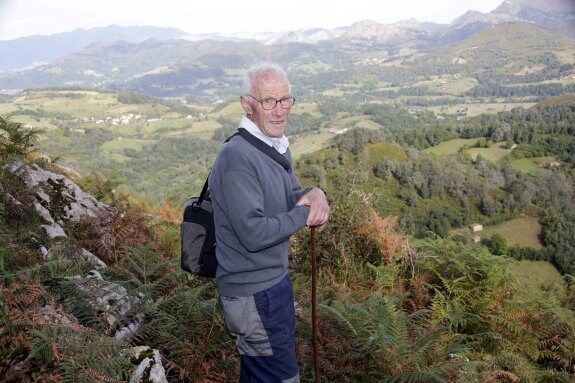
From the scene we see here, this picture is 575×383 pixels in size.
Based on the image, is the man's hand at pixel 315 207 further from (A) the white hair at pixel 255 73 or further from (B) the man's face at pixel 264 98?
(A) the white hair at pixel 255 73

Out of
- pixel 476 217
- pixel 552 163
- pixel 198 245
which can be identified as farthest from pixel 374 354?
pixel 552 163

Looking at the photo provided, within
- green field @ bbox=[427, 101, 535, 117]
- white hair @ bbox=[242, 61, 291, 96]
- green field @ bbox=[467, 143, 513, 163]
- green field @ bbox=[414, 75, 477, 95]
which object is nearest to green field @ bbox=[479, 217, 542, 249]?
green field @ bbox=[467, 143, 513, 163]

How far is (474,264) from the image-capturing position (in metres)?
5.57

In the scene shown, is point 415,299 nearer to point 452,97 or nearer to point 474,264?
point 474,264

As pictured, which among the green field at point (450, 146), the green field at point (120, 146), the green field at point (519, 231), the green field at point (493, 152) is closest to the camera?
the green field at point (519, 231)

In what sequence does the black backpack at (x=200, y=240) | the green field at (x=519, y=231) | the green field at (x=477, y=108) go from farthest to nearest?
1. the green field at (x=477, y=108)
2. the green field at (x=519, y=231)
3. the black backpack at (x=200, y=240)

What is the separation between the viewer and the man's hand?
7.43 ft

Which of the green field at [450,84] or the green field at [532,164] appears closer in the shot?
A: the green field at [532,164]

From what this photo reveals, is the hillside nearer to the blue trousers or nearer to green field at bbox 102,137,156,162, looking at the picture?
the blue trousers

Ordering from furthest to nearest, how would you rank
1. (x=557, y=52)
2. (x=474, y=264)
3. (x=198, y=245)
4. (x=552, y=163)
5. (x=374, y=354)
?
(x=557, y=52), (x=552, y=163), (x=474, y=264), (x=374, y=354), (x=198, y=245)

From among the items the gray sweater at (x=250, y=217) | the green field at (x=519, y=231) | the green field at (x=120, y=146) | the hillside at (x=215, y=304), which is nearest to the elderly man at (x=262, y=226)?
the gray sweater at (x=250, y=217)

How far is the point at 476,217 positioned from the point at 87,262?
164 ft

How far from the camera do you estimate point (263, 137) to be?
2.35 m

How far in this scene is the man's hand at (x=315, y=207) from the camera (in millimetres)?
2266
